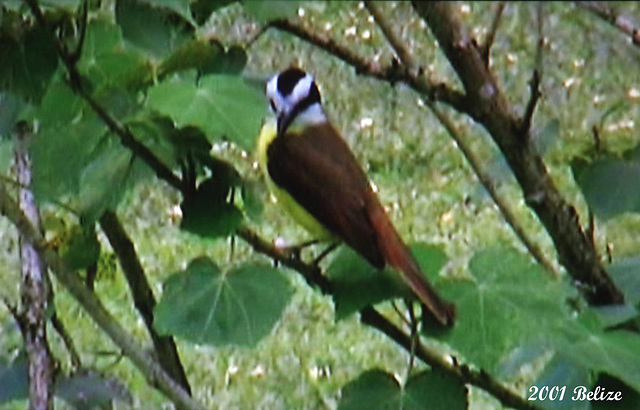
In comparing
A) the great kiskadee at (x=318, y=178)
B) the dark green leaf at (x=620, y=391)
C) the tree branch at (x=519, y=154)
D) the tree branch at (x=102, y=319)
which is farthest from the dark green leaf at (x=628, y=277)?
the tree branch at (x=102, y=319)

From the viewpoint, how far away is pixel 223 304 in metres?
1.22

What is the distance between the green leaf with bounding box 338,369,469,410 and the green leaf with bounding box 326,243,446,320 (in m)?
0.09

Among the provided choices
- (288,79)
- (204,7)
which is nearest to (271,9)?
(204,7)

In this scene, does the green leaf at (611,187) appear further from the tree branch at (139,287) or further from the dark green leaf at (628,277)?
the tree branch at (139,287)

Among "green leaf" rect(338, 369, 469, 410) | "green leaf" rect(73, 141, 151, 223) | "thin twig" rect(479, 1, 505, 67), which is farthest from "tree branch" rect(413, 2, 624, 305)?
"green leaf" rect(73, 141, 151, 223)

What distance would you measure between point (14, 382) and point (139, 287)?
21cm

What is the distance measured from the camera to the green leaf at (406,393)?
122cm

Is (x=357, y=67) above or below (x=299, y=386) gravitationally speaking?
above

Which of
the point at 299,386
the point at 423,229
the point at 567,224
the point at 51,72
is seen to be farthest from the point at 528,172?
the point at 423,229

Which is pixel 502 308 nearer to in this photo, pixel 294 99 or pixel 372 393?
pixel 372 393

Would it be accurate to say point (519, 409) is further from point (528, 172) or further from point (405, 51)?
point (405, 51)

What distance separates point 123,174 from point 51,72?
0.41ft

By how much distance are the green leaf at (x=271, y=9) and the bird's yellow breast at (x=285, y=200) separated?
0.29 m

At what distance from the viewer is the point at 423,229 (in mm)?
4805
